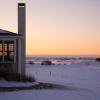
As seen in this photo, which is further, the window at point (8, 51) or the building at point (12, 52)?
the window at point (8, 51)

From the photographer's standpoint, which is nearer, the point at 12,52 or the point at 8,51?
the point at 8,51

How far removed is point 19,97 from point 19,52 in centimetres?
689

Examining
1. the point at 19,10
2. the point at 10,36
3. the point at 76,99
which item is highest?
the point at 19,10

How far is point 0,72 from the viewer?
21.6 m

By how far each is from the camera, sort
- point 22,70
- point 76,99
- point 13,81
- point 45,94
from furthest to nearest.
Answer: point 22,70 < point 13,81 < point 45,94 < point 76,99

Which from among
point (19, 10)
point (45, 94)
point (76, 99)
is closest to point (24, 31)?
point (19, 10)

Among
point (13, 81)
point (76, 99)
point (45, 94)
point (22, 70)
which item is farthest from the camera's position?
point (22, 70)

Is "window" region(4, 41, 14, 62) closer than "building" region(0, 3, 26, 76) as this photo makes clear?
No

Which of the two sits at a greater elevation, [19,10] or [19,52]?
[19,10]

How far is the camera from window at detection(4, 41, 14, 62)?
858 inches

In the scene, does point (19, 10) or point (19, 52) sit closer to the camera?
point (19, 52)

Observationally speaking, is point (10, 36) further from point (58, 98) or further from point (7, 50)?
point (58, 98)

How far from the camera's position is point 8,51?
71.8 feet

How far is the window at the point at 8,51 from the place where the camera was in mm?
21781
